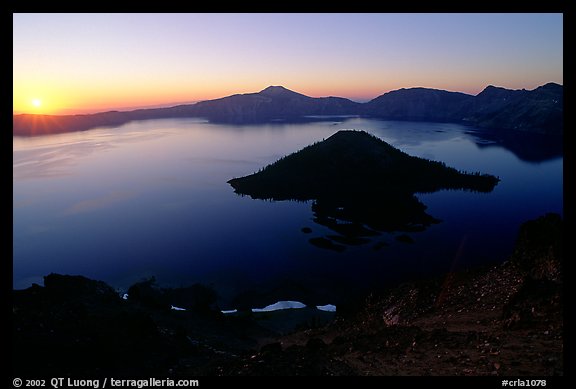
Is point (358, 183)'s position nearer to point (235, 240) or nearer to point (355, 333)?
point (235, 240)

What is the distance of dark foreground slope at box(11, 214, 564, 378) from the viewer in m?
14.8

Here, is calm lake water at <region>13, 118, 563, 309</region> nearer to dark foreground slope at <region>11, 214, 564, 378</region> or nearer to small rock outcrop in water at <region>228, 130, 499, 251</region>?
small rock outcrop in water at <region>228, 130, 499, 251</region>

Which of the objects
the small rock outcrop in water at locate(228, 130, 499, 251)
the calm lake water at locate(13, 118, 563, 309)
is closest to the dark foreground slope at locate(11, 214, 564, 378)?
the calm lake water at locate(13, 118, 563, 309)

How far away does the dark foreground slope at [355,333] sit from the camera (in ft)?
48.5

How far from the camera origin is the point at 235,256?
90188 mm

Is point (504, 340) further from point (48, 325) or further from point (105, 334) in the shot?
→ point (48, 325)

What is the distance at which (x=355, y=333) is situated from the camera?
28969 millimetres

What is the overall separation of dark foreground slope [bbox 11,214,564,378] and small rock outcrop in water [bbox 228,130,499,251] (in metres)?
72.5

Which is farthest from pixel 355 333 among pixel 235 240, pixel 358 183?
pixel 358 183

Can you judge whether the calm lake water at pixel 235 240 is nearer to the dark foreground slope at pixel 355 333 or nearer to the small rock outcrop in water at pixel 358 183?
the small rock outcrop in water at pixel 358 183

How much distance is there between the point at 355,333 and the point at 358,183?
5392 inches

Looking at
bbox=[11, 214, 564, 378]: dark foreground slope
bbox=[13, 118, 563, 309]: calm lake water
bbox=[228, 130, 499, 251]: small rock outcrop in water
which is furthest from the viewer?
bbox=[228, 130, 499, 251]: small rock outcrop in water

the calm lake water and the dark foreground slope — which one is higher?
the dark foreground slope
